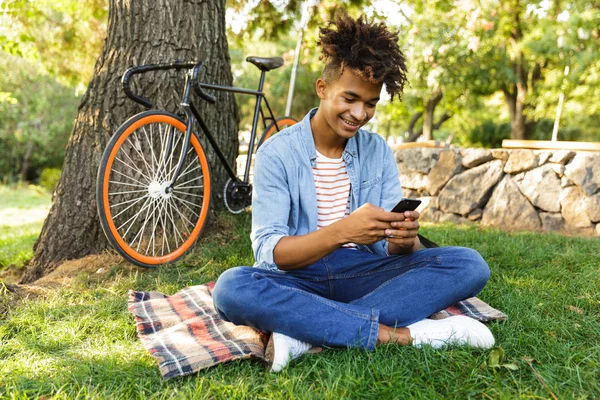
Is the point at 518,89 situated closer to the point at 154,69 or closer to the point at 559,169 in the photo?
the point at 559,169

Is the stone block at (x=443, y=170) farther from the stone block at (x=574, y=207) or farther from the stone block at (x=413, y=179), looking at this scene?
the stone block at (x=574, y=207)

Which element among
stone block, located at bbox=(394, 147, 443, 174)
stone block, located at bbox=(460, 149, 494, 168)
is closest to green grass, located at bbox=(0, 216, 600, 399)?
stone block, located at bbox=(460, 149, 494, 168)

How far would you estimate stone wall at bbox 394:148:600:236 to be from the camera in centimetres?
487

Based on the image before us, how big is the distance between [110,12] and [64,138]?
552 inches

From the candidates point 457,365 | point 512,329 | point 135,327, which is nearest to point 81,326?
point 135,327

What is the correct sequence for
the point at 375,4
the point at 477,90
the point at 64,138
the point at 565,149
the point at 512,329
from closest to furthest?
1. the point at 512,329
2. the point at 565,149
3. the point at 375,4
4. the point at 477,90
5. the point at 64,138

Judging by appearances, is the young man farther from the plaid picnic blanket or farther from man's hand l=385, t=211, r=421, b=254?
the plaid picnic blanket

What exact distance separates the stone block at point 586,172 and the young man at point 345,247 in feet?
10.2

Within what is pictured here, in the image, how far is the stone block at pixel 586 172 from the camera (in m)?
4.80

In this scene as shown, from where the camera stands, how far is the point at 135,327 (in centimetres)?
241

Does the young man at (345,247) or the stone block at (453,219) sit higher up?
the young man at (345,247)

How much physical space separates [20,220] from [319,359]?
8411 mm

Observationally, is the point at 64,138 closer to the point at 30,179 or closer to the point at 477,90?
the point at 30,179

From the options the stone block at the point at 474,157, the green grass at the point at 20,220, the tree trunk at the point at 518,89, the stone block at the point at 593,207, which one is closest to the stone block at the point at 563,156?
the stone block at the point at 593,207
